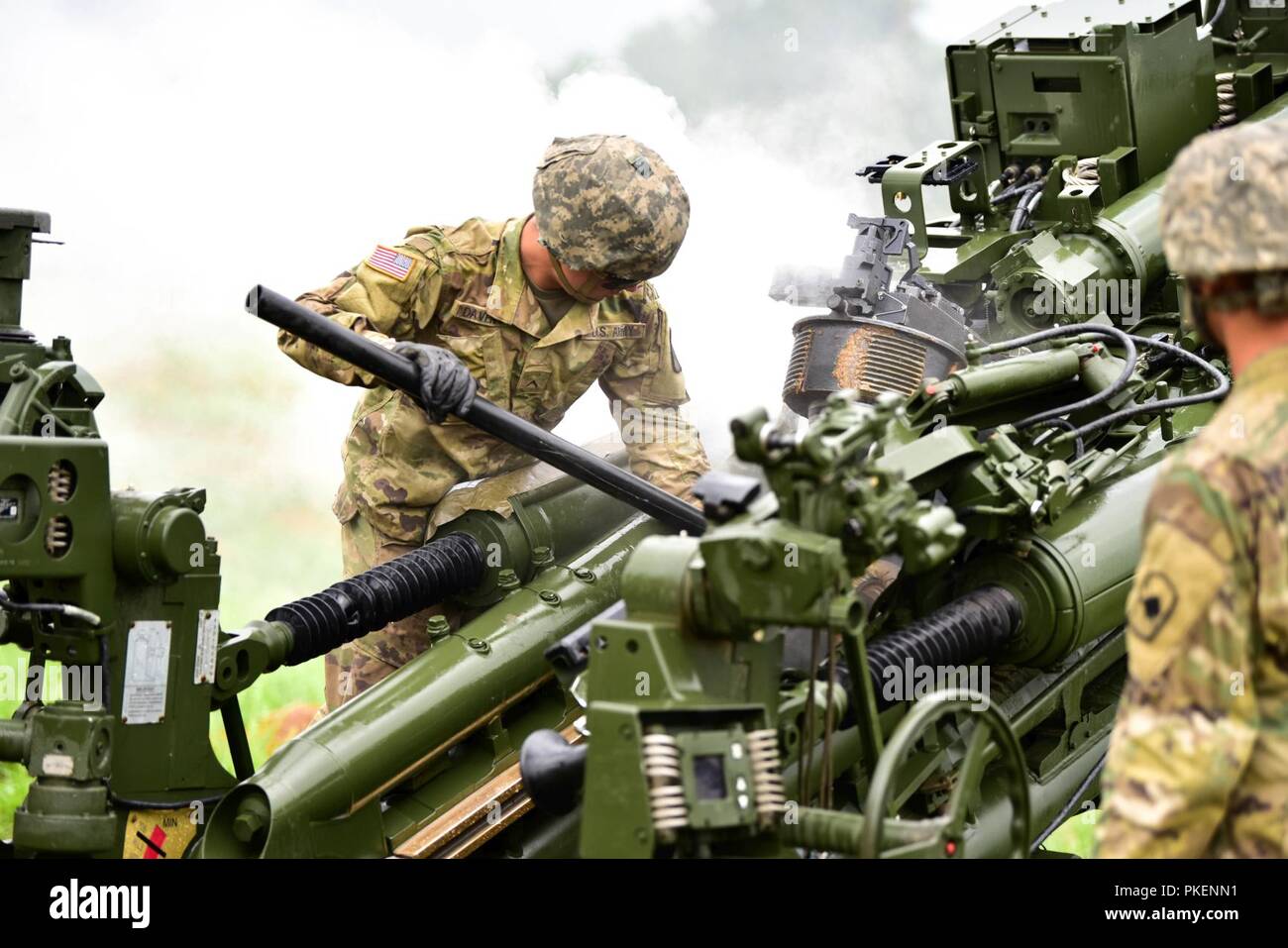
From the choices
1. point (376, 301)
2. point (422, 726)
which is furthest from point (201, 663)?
point (376, 301)

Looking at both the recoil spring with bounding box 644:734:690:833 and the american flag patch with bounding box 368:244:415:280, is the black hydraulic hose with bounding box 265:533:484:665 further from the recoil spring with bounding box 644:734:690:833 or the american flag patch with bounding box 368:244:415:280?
the recoil spring with bounding box 644:734:690:833

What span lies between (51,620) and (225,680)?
1.56 ft

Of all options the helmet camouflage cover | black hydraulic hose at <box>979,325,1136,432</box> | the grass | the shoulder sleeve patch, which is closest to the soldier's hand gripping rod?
the shoulder sleeve patch

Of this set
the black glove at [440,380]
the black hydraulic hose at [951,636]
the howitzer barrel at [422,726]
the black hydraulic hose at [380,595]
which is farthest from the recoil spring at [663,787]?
the black hydraulic hose at [380,595]

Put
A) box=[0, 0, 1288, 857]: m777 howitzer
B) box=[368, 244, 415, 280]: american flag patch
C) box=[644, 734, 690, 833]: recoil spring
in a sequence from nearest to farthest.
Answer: box=[644, 734, 690, 833]: recoil spring → box=[0, 0, 1288, 857]: m777 howitzer → box=[368, 244, 415, 280]: american flag patch

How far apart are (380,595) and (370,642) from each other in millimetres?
627

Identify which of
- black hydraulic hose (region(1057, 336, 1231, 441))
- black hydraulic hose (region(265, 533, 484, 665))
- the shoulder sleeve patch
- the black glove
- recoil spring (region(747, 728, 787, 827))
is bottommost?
black hydraulic hose (region(265, 533, 484, 665))

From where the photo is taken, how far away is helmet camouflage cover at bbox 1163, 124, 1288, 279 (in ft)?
9.12

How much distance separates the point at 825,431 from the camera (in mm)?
3641

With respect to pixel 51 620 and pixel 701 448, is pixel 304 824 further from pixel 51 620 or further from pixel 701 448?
pixel 701 448

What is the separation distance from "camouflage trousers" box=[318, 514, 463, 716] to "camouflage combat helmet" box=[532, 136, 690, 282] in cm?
102

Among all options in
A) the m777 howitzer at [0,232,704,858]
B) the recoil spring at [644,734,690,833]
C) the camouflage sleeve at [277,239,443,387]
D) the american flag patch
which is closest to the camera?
the recoil spring at [644,734,690,833]

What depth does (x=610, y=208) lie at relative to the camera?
5.46 metres

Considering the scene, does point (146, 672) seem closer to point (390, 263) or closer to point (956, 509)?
point (390, 263)
